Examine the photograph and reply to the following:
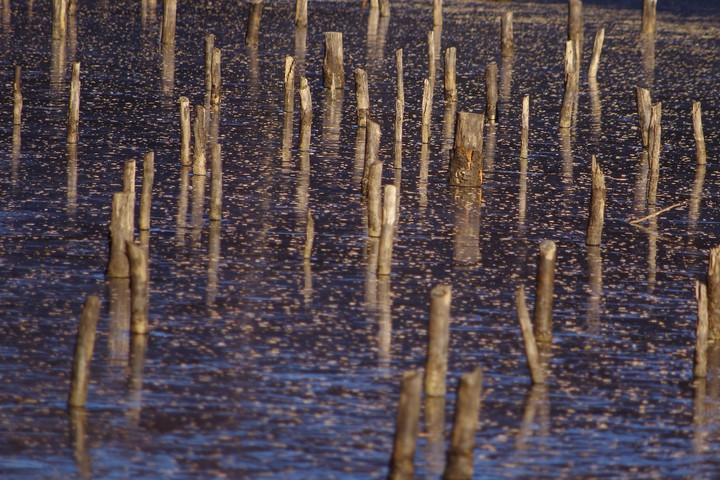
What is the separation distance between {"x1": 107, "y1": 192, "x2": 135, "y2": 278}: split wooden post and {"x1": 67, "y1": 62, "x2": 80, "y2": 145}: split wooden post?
8204mm

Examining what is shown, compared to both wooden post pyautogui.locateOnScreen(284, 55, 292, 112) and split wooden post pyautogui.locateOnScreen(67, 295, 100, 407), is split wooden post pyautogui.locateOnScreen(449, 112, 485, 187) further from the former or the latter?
split wooden post pyautogui.locateOnScreen(67, 295, 100, 407)

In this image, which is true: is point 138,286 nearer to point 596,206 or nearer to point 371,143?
point 596,206

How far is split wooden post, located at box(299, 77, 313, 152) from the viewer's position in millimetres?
24828

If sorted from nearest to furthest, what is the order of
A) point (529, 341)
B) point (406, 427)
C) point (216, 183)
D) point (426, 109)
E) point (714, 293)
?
point (406, 427) < point (529, 341) < point (714, 293) < point (216, 183) < point (426, 109)

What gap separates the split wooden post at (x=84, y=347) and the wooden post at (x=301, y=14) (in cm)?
3428

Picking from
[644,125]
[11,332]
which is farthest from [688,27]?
[11,332]

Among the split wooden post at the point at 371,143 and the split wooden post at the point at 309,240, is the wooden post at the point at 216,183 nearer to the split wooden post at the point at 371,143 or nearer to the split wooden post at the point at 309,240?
the split wooden post at the point at 309,240

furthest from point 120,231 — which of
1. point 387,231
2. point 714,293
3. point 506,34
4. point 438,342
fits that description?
point 506,34

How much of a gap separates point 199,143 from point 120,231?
6.72m

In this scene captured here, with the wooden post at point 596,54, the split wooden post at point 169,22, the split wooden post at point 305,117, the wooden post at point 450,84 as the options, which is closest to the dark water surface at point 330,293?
the split wooden post at point 305,117

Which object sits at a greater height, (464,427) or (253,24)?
(253,24)

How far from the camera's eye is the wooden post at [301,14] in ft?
147

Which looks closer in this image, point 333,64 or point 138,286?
point 138,286

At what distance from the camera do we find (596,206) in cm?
1842
